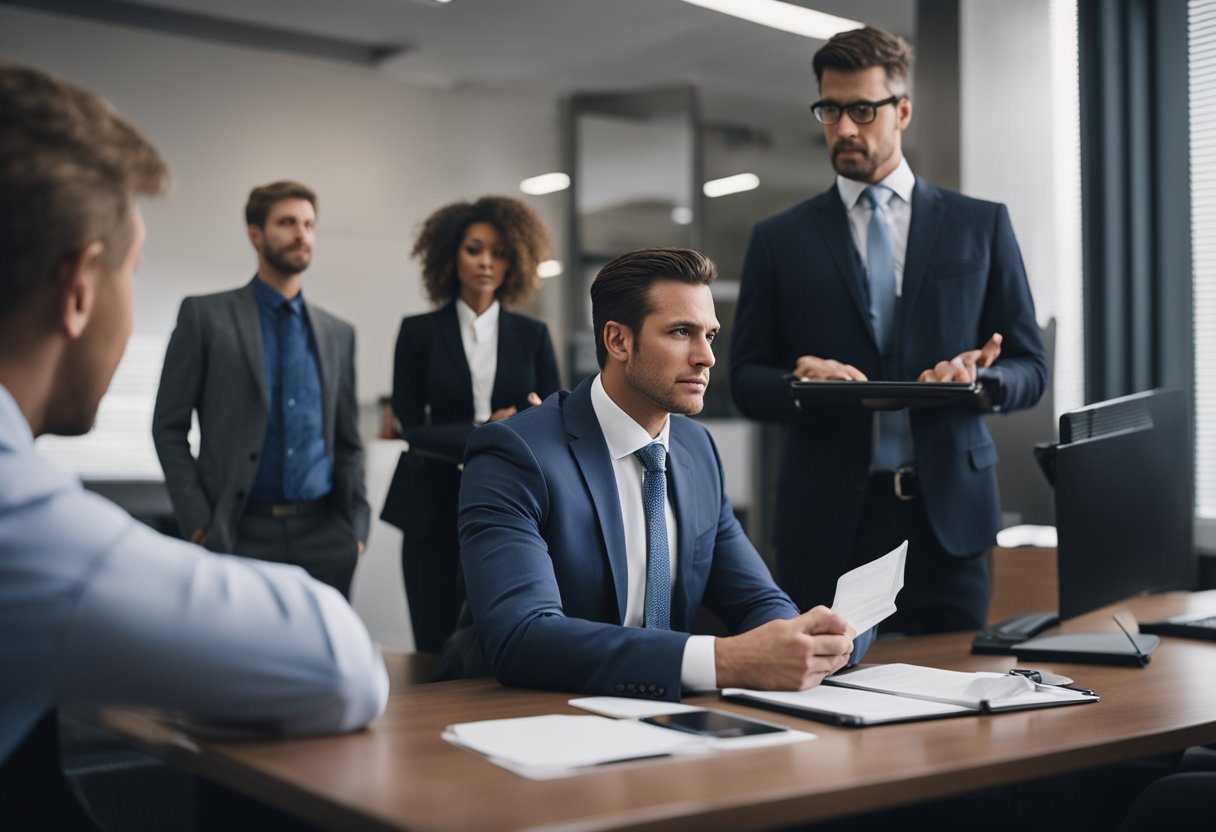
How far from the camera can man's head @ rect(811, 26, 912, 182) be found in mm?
2666

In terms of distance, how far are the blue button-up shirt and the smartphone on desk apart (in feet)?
8.28

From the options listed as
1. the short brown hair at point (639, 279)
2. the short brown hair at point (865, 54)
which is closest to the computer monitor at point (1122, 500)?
the short brown hair at point (639, 279)

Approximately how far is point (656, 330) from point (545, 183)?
5872 millimetres

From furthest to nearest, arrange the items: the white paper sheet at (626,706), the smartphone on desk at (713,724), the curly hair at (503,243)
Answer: the curly hair at (503,243), the white paper sheet at (626,706), the smartphone on desk at (713,724)

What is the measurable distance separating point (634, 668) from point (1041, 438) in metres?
2.78

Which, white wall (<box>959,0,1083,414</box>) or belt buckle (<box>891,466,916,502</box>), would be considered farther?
white wall (<box>959,0,1083,414</box>)

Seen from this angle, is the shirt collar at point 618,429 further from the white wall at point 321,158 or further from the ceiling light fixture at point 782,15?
the ceiling light fixture at point 782,15

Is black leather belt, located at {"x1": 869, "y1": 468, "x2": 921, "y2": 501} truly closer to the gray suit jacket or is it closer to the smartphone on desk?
the smartphone on desk

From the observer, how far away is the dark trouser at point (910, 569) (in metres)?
2.53

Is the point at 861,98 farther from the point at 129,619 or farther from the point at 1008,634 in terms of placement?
the point at 129,619

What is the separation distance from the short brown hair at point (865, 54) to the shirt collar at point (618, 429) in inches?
43.9

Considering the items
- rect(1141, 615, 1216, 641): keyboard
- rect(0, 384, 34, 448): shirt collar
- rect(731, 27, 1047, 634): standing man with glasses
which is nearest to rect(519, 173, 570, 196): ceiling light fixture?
rect(731, 27, 1047, 634): standing man with glasses

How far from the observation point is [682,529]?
201 centimetres

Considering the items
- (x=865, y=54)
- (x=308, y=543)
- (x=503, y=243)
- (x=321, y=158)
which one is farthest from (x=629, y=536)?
(x=321, y=158)
